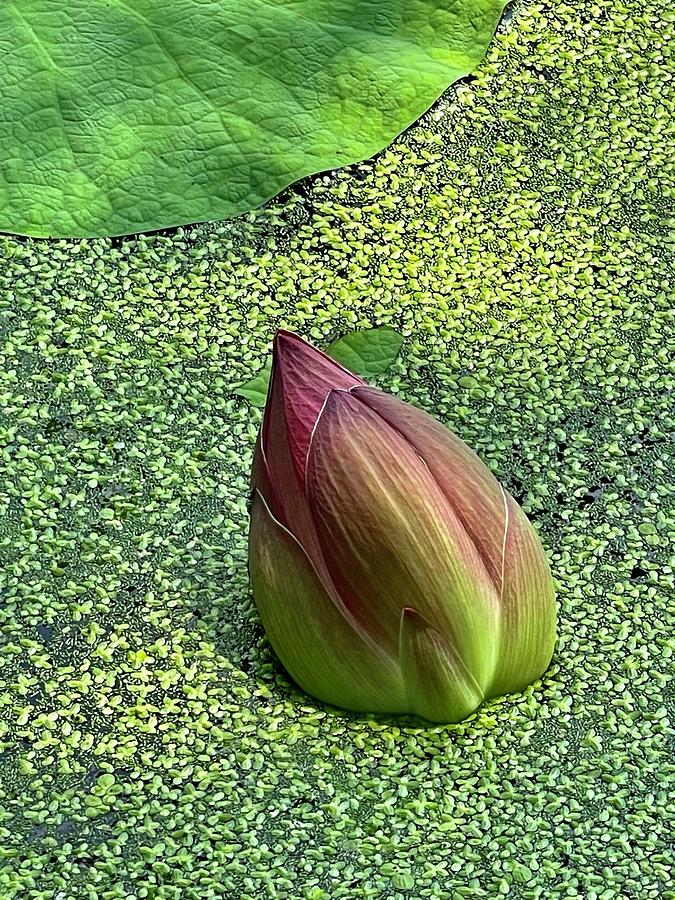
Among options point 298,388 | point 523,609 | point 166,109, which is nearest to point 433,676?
point 523,609

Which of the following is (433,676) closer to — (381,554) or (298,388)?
(381,554)

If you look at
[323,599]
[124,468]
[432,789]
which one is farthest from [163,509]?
[432,789]

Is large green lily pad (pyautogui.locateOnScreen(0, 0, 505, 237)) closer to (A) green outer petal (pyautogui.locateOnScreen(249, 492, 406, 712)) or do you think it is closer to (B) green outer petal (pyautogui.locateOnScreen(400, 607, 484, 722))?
(A) green outer petal (pyautogui.locateOnScreen(249, 492, 406, 712))

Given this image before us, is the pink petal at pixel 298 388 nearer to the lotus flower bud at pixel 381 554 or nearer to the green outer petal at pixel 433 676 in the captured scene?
the lotus flower bud at pixel 381 554

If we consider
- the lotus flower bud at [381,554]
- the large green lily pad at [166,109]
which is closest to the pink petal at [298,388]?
the lotus flower bud at [381,554]

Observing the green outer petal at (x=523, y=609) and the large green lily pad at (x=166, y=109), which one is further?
the large green lily pad at (x=166, y=109)

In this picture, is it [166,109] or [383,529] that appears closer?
[383,529]

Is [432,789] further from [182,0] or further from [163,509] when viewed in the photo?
[182,0]
